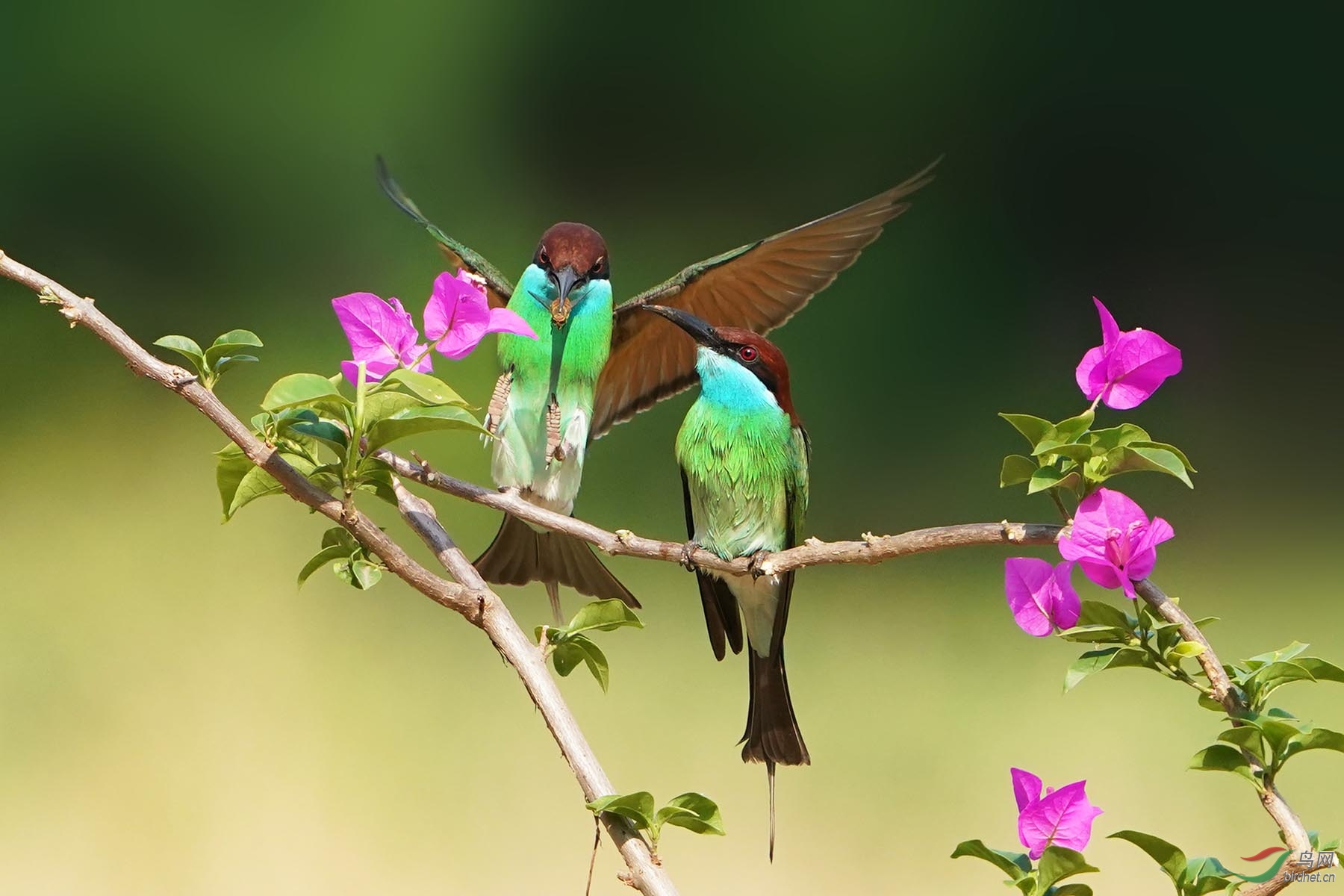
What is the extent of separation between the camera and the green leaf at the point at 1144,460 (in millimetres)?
503

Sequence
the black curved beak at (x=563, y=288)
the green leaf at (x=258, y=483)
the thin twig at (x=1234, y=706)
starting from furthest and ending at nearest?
the black curved beak at (x=563, y=288), the green leaf at (x=258, y=483), the thin twig at (x=1234, y=706)

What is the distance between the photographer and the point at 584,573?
1.16 metres

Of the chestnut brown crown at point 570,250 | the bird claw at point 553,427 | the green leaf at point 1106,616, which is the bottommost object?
the green leaf at point 1106,616

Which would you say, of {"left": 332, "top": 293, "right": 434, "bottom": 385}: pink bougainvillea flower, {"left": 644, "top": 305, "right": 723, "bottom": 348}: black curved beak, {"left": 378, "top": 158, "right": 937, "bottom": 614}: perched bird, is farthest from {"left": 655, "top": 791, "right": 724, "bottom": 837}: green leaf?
{"left": 378, "top": 158, "right": 937, "bottom": 614}: perched bird

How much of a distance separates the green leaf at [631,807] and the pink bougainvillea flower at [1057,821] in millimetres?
140

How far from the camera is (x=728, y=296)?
4.14 feet

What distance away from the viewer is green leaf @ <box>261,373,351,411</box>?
52cm

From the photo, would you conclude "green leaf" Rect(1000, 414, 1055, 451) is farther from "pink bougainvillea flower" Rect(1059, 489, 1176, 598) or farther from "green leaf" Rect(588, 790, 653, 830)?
"green leaf" Rect(588, 790, 653, 830)

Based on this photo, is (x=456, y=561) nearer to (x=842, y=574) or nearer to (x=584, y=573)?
(x=584, y=573)

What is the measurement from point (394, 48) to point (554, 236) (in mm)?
1813

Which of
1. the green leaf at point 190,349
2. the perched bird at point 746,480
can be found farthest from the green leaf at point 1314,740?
the perched bird at point 746,480

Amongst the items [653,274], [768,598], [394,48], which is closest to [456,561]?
[768,598]

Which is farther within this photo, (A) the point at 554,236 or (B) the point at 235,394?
(B) the point at 235,394

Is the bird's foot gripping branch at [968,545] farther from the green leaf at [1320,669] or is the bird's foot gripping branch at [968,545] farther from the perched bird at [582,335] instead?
the perched bird at [582,335]
